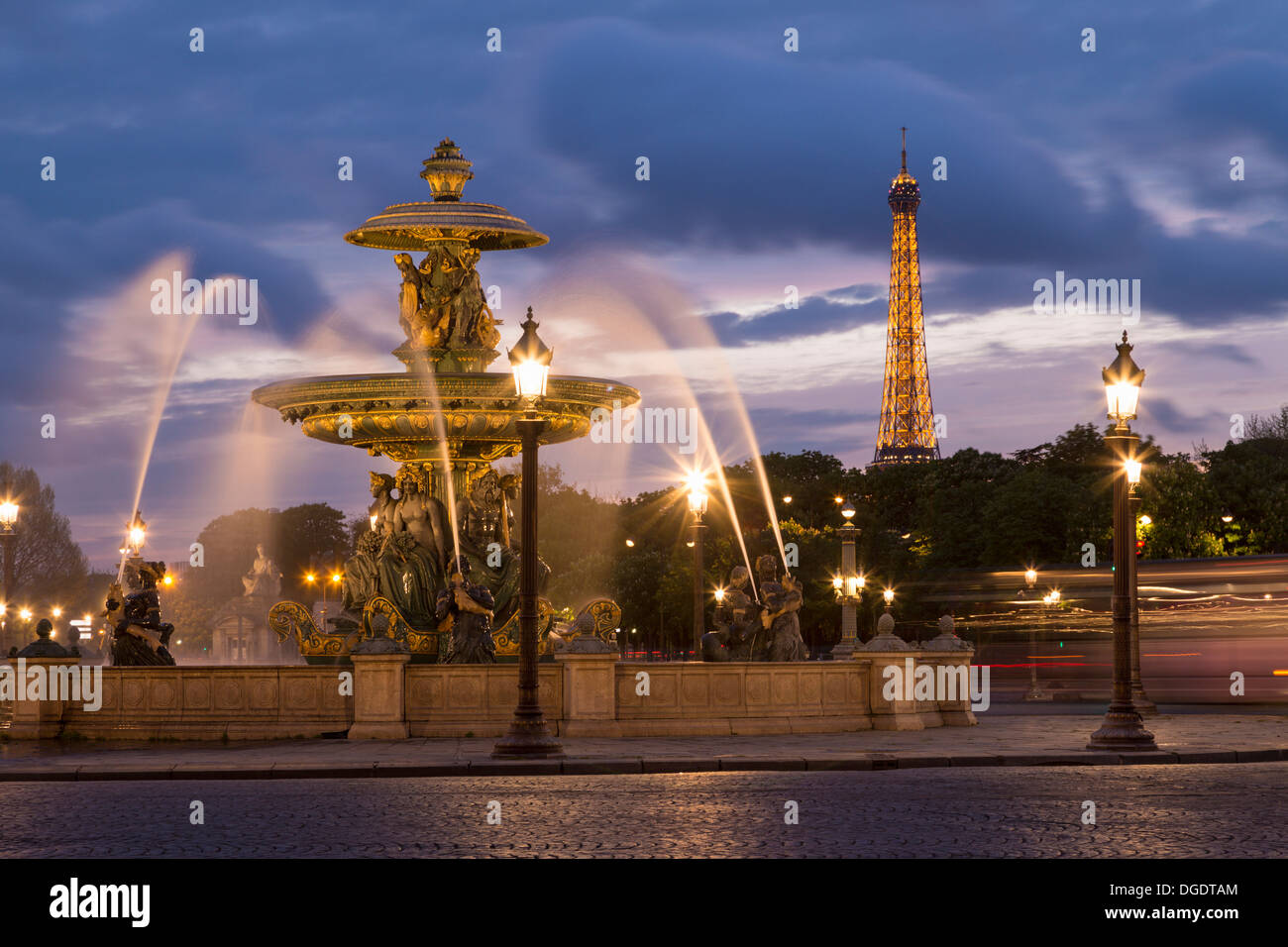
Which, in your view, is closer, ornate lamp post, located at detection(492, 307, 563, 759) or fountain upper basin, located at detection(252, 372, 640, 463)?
ornate lamp post, located at detection(492, 307, 563, 759)

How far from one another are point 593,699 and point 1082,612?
18114 millimetres

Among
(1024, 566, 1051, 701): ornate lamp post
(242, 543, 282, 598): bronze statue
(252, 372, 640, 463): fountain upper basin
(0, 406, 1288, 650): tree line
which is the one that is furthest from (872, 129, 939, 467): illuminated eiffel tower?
(252, 372, 640, 463): fountain upper basin

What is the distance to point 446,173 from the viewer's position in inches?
1147

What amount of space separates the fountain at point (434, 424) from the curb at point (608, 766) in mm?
8073

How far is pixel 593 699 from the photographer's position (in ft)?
71.5

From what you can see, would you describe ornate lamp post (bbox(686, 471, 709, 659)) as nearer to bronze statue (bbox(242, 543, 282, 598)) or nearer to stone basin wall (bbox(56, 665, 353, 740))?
stone basin wall (bbox(56, 665, 353, 740))

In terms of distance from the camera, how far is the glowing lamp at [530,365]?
19.6m

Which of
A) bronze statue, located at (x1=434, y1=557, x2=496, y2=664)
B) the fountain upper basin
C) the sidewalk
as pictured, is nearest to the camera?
the sidewalk

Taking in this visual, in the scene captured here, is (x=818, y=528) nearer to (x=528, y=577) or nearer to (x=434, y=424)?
(x=434, y=424)

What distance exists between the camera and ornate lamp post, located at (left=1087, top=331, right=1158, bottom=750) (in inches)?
798

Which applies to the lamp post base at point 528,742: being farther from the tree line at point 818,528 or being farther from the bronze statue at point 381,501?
the tree line at point 818,528

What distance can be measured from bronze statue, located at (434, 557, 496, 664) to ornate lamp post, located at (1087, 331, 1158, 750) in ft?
26.9

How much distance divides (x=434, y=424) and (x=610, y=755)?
9.78 metres
